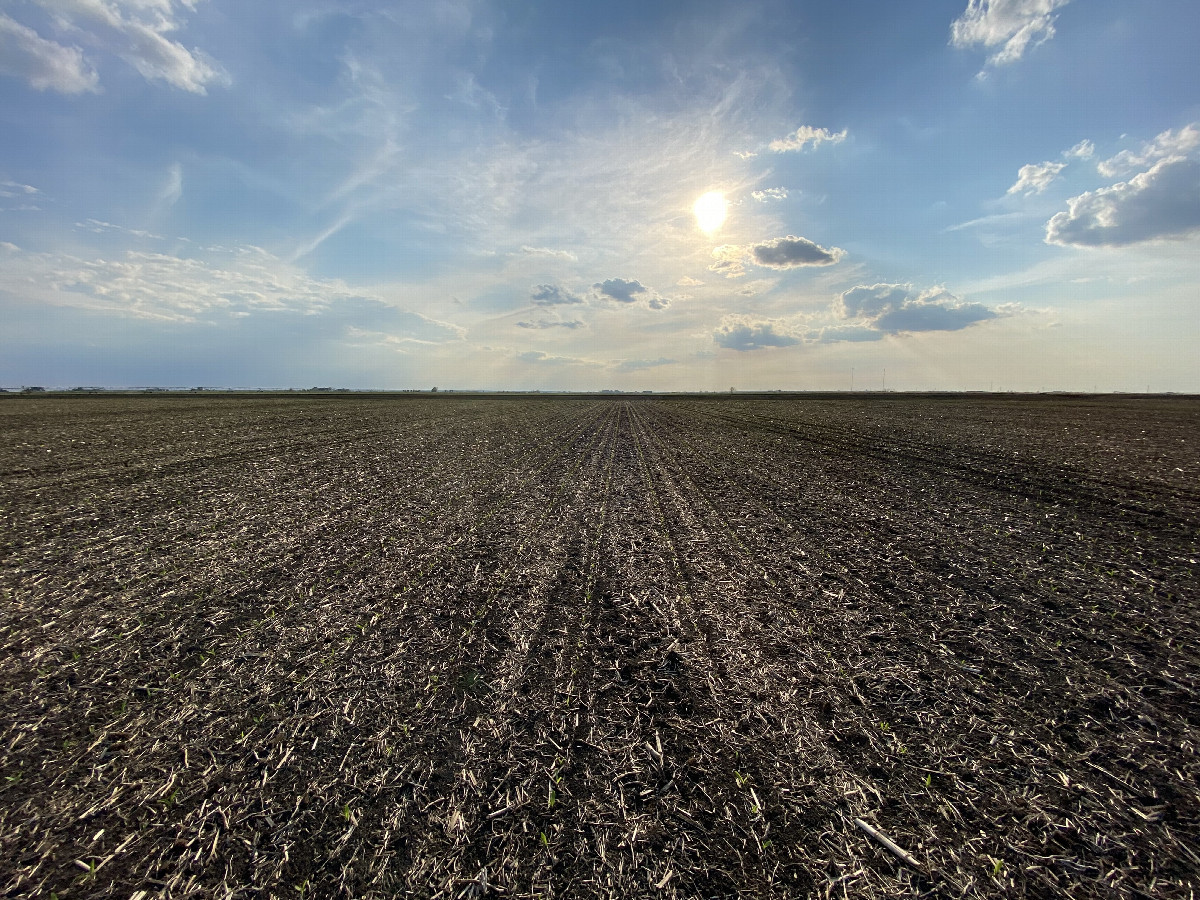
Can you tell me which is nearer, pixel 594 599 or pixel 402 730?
pixel 402 730

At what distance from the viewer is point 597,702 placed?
20.0 ft

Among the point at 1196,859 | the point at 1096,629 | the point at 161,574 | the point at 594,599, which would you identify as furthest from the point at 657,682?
the point at 161,574

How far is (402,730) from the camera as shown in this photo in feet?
18.5

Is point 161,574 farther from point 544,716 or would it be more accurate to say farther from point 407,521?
point 544,716

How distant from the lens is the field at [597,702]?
409 cm

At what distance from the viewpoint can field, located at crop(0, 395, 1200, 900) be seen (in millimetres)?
4090

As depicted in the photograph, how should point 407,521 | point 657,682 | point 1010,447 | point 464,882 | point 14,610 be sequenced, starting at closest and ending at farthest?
1. point 464,882
2. point 657,682
3. point 14,610
4. point 407,521
5. point 1010,447

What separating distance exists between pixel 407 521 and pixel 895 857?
12485 millimetres

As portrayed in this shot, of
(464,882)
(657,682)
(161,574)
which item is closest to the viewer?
(464,882)

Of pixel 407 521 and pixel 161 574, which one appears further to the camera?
pixel 407 521

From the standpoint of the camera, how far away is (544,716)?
19.1ft

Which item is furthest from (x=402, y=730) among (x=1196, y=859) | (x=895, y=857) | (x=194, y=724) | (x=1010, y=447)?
(x=1010, y=447)

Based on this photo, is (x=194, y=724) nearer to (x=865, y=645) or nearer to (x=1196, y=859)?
(x=865, y=645)

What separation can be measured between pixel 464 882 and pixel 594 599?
5.24 meters
